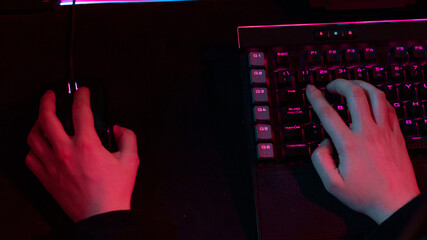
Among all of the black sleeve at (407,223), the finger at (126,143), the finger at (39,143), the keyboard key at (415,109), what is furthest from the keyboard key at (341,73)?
the finger at (39,143)

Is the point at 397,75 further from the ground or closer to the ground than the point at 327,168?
further from the ground

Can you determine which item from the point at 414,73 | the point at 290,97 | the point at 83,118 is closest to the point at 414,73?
the point at 414,73

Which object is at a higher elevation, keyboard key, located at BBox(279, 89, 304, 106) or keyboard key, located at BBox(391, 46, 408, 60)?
keyboard key, located at BBox(391, 46, 408, 60)

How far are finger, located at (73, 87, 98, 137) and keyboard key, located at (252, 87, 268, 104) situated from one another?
0.79 ft

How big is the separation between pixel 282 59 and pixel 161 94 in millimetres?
206

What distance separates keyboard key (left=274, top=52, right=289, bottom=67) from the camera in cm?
66

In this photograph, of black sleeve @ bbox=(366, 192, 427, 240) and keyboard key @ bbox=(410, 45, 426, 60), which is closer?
black sleeve @ bbox=(366, 192, 427, 240)

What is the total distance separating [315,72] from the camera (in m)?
0.66

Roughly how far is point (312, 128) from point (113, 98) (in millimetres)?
324

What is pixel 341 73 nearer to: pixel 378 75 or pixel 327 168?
pixel 378 75

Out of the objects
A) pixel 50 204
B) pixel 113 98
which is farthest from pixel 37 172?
pixel 113 98

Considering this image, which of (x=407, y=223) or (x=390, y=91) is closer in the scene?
(x=407, y=223)

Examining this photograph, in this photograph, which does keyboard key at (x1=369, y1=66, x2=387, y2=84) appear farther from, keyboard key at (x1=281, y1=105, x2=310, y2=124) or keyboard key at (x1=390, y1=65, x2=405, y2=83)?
keyboard key at (x1=281, y1=105, x2=310, y2=124)

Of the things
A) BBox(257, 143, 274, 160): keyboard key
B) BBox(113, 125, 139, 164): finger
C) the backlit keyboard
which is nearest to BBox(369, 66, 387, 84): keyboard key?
the backlit keyboard
